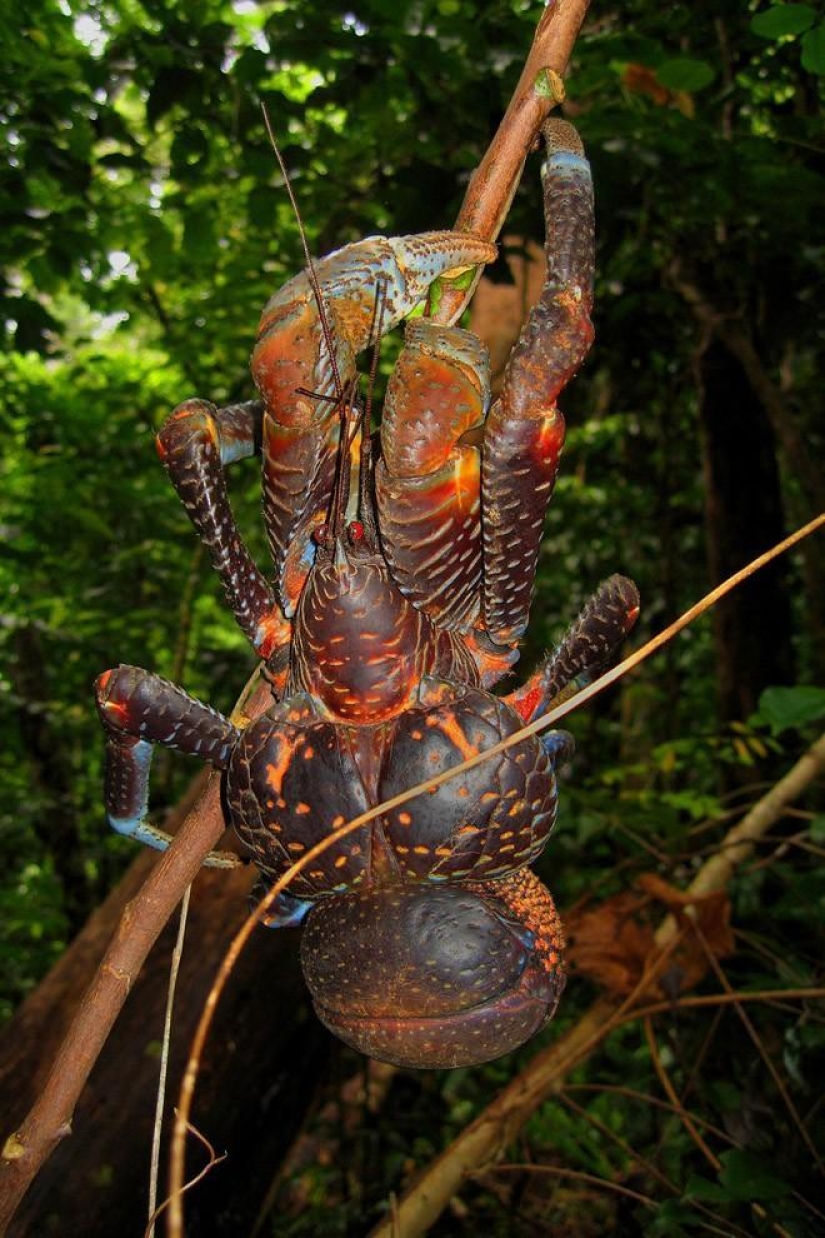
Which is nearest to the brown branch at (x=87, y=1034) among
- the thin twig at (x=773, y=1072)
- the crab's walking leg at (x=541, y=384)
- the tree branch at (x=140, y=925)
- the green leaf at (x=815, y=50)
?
the tree branch at (x=140, y=925)

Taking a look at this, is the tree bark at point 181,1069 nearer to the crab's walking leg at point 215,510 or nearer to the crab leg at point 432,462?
the crab's walking leg at point 215,510

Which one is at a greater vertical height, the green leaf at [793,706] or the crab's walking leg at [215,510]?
the crab's walking leg at [215,510]

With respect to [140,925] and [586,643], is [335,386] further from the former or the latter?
[140,925]

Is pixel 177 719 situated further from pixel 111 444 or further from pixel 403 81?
pixel 111 444

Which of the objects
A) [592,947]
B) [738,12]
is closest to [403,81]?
[738,12]

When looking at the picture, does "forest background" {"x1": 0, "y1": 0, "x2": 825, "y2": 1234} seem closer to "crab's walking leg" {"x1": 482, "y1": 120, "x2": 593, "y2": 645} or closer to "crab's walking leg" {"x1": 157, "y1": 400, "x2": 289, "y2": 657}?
"crab's walking leg" {"x1": 482, "y1": 120, "x2": 593, "y2": 645}

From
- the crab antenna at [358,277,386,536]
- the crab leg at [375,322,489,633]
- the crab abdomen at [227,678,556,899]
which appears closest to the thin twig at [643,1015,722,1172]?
the crab abdomen at [227,678,556,899]
